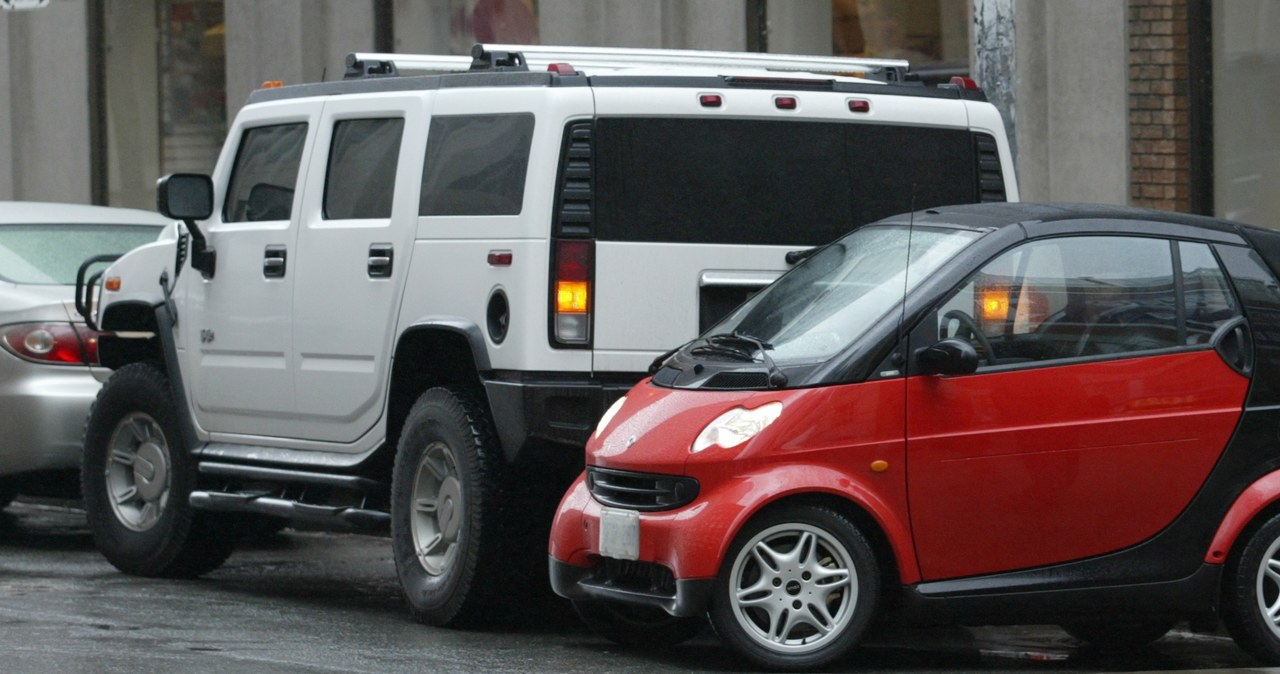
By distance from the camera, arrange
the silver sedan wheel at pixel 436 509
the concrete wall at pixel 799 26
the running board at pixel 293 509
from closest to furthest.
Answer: the silver sedan wheel at pixel 436 509 < the running board at pixel 293 509 < the concrete wall at pixel 799 26

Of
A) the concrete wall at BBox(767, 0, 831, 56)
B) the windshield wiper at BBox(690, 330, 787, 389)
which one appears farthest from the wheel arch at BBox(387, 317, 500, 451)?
the concrete wall at BBox(767, 0, 831, 56)

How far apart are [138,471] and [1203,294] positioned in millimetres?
5137

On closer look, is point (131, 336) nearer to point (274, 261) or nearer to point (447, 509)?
point (274, 261)

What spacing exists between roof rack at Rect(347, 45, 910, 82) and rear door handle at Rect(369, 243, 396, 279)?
0.79m

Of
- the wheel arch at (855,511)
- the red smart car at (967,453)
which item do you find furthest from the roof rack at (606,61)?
the wheel arch at (855,511)

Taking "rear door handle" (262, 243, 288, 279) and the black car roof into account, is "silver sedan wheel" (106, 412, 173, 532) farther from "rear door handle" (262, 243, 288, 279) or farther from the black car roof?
the black car roof

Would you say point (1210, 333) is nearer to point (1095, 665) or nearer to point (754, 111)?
point (1095, 665)

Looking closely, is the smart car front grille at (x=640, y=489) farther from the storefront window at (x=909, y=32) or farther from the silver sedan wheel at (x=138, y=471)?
the storefront window at (x=909, y=32)

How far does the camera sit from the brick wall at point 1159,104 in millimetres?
13531

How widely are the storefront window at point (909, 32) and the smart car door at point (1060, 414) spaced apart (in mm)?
7015

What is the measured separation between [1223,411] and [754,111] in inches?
80.9

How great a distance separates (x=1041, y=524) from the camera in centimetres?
756

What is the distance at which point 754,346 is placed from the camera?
25.4 feet

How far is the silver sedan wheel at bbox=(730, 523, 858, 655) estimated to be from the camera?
24.2 ft
